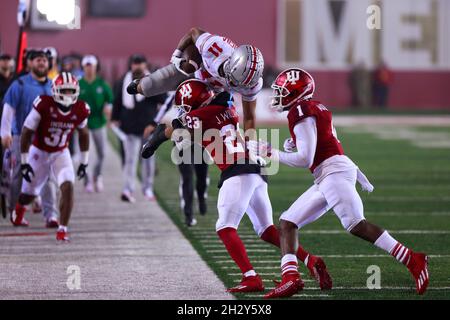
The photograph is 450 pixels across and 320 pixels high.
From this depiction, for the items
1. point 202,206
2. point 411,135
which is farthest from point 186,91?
point 411,135

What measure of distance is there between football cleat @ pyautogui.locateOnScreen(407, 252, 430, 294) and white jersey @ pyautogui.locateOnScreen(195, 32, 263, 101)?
1.68 m

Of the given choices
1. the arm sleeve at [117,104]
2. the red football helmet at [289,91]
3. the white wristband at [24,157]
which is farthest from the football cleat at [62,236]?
the arm sleeve at [117,104]

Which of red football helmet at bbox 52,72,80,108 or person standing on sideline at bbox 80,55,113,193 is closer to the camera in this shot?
red football helmet at bbox 52,72,80,108

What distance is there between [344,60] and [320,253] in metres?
30.2

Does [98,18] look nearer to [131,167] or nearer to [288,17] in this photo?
[288,17]

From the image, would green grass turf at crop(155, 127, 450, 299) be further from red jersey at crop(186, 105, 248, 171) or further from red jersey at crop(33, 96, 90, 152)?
red jersey at crop(33, 96, 90, 152)

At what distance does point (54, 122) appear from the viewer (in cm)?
1066

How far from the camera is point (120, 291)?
26.3 feet

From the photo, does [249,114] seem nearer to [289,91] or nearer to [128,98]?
[289,91]

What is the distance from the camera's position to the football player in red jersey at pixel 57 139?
1052 cm

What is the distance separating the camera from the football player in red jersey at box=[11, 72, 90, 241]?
34.5ft

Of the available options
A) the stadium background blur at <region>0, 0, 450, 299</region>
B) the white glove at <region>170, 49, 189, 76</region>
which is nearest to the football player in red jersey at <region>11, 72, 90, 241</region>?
the white glove at <region>170, 49, 189, 76</region>

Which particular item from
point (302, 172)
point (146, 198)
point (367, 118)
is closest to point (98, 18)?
point (367, 118)

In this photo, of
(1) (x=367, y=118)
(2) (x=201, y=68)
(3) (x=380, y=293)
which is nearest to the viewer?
(3) (x=380, y=293)
